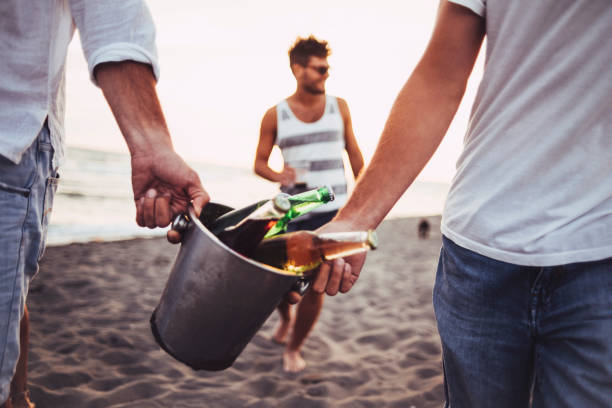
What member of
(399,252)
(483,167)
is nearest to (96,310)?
(483,167)

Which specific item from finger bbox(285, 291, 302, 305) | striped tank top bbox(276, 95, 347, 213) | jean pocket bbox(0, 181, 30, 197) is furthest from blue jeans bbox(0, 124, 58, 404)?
striped tank top bbox(276, 95, 347, 213)

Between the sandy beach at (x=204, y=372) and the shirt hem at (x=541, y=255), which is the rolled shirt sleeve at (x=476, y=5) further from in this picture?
the sandy beach at (x=204, y=372)

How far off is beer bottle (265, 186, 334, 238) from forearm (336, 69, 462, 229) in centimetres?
7

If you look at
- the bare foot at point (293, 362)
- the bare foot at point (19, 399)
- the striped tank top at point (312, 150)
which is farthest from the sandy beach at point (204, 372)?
the striped tank top at point (312, 150)

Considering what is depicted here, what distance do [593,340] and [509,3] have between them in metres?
0.80

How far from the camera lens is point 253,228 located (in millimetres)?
1066

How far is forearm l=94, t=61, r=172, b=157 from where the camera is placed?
3.92ft

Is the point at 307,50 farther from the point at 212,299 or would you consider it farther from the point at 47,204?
the point at 212,299

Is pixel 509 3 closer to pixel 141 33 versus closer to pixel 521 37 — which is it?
pixel 521 37

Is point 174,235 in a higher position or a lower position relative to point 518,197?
lower

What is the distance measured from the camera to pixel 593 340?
89 centimetres

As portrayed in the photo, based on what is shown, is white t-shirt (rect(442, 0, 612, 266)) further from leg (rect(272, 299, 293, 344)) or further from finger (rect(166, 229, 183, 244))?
leg (rect(272, 299, 293, 344))

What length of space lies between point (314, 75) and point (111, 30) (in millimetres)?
1781

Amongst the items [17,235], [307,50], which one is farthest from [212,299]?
[307,50]
